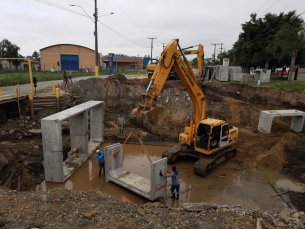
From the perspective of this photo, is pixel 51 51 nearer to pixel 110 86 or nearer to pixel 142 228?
pixel 110 86

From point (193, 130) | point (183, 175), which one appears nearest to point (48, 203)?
point (183, 175)

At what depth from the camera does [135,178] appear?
29.0 feet

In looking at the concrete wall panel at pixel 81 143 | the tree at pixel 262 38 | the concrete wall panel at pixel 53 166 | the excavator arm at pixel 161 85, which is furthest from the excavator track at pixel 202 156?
the tree at pixel 262 38

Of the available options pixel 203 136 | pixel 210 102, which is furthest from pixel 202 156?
pixel 210 102

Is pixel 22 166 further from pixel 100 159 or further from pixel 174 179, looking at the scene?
pixel 174 179

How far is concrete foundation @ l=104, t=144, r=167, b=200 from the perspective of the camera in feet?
24.5

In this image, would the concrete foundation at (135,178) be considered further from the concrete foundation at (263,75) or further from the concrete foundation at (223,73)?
the concrete foundation at (263,75)

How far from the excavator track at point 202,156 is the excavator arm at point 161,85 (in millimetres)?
1670

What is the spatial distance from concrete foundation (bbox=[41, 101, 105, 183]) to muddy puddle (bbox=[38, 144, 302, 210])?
1.23 feet

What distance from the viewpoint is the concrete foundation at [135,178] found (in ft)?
24.5

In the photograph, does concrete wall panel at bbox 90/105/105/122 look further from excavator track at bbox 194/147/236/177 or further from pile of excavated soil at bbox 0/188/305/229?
pile of excavated soil at bbox 0/188/305/229

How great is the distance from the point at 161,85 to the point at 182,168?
4502mm

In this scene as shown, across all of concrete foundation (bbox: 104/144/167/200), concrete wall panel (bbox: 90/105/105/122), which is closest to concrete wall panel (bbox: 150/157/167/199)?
concrete foundation (bbox: 104/144/167/200)

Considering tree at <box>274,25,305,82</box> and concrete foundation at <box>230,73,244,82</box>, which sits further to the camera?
concrete foundation at <box>230,73,244,82</box>
